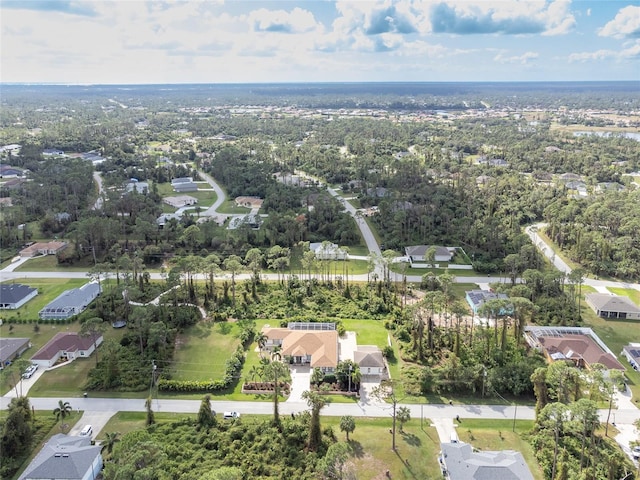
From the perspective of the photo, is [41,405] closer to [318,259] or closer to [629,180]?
[318,259]

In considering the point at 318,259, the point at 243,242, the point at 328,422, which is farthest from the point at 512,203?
the point at 328,422

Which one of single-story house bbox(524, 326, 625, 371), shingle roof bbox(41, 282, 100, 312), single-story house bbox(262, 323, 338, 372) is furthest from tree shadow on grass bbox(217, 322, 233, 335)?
single-story house bbox(524, 326, 625, 371)

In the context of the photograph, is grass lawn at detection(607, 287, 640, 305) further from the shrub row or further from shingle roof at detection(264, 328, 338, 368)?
the shrub row

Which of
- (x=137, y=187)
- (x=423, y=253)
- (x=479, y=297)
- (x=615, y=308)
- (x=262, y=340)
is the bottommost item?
(x=615, y=308)

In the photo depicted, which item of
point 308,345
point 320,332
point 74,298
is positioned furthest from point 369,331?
point 74,298

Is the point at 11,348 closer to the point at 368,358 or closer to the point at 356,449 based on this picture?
the point at 368,358

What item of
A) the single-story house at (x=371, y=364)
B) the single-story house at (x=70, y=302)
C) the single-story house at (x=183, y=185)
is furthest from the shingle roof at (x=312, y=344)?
the single-story house at (x=183, y=185)
